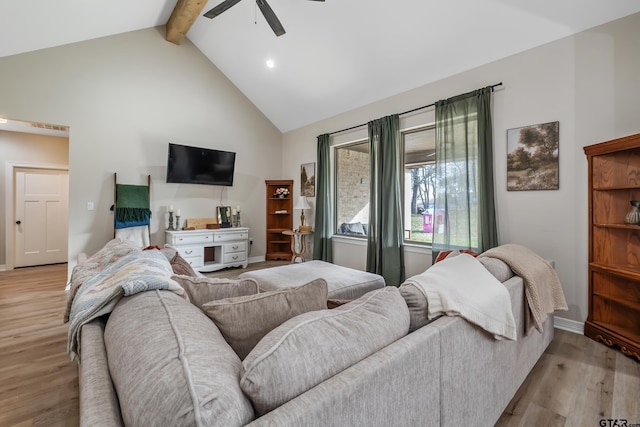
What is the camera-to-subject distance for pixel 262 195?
19.6 feet

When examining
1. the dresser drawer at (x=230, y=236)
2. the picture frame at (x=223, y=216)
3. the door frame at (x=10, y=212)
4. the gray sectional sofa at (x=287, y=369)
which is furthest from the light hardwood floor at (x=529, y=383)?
the door frame at (x=10, y=212)

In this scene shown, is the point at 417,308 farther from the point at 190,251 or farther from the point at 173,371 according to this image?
the point at 190,251

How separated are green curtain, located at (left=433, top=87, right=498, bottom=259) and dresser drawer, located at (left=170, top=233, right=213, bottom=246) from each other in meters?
A: 3.60

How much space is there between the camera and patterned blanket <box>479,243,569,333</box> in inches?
67.5

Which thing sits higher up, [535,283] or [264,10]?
[264,10]

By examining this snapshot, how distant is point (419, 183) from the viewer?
13.0 feet

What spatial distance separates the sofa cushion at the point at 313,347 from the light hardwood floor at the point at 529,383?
3.93 feet

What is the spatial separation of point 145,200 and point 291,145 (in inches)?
114

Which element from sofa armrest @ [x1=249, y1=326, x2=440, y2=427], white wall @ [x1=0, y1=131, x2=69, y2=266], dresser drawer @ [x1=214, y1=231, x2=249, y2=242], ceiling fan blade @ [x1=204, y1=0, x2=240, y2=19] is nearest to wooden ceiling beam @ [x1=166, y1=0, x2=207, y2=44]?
ceiling fan blade @ [x1=204, y1=0, x2=240, y2=19]

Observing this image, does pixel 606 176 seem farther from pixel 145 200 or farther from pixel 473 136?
pixel 145 200

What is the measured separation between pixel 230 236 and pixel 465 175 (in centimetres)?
386

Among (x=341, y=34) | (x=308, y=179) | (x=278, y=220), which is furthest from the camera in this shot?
(x=278, y=220)

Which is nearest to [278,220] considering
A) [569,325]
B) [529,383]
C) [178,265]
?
[178,265]

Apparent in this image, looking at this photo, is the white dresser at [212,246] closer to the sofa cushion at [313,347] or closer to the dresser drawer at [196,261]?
the dresser drawer at [196,261]
